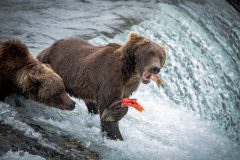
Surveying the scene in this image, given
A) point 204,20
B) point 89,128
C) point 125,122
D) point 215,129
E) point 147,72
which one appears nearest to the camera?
point 147,72

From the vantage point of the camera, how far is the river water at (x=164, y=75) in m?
5.36

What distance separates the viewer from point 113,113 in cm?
520

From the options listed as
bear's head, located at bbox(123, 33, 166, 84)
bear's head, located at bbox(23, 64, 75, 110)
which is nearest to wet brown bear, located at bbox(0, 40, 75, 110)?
bear's head, located at bbox(23, 64, 75, 110)

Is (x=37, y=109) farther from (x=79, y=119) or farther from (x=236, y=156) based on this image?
(x=236, y=156)

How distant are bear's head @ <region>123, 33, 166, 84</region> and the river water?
0.83 m

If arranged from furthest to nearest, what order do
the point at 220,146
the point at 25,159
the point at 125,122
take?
the point at 220,146 → the point at 125,122 → the point at 25,159

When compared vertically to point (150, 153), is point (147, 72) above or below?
above

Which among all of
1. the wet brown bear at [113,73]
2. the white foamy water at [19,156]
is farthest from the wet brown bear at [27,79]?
the white foamy water at [19,156]

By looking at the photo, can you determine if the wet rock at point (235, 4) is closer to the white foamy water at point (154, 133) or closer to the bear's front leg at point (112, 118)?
the white foamy water at point (154, 133)

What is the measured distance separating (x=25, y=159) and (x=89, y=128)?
154cm

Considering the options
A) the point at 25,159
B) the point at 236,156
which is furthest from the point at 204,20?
the point at 25,159

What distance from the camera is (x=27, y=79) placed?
5008 millimetres

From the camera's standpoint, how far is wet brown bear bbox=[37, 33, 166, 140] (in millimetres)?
5109

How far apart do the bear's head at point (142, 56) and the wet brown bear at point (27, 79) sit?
2.55 feet
